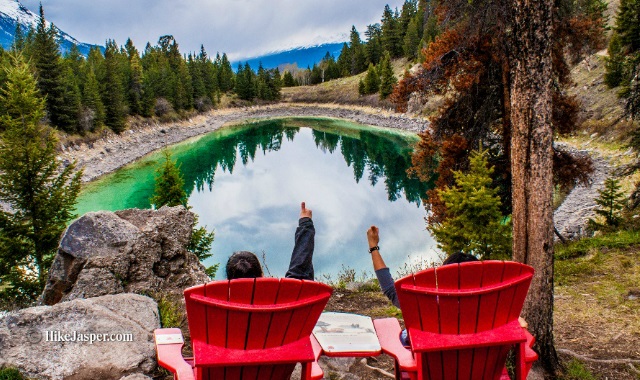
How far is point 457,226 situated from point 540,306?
5233mm

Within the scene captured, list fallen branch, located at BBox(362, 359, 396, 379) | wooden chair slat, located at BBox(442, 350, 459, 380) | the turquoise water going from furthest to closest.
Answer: the turquoise water, fallen branch, located at BBox(362, 359, 396, 379), wooden chair slat, located at BBox(442, 350, 459, 380)

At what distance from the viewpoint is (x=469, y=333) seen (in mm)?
2520

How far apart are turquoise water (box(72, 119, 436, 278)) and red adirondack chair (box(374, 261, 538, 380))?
1134 centimetres

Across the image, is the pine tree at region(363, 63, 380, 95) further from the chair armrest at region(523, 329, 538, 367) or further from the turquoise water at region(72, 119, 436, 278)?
the chair armrest at region(523, 329, 538, 367)

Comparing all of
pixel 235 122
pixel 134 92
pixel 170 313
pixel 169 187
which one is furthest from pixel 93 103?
pixel 170 313

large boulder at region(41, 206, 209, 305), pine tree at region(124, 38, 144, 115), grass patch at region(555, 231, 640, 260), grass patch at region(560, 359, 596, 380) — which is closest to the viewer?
grass patch at region(560, 359, 596, 380)

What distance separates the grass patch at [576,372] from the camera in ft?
12.9

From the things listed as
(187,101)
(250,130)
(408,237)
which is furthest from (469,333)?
(187,101)

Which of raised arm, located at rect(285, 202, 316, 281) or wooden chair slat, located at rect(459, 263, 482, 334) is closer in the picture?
wooden chair slat, located at rect(459, 263, 482, 334)

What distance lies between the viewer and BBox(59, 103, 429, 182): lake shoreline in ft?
112

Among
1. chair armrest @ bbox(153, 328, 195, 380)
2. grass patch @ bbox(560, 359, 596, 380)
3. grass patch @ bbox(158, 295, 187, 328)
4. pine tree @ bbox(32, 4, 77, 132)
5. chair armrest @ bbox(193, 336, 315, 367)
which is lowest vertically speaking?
grass patch @ bbox(560, 359, 596, 380)

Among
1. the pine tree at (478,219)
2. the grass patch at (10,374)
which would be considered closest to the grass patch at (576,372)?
the grass patch at (10,374)

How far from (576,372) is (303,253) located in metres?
2.65

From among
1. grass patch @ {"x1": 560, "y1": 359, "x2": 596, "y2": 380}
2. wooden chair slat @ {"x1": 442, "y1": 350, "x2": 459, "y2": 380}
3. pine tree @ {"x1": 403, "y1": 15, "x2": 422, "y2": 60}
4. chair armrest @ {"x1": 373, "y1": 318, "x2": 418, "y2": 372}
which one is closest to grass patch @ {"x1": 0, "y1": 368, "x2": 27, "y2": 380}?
chair armrest @ {"x1": 373, "y1": 318, "x2": 418, "y2": 372}
